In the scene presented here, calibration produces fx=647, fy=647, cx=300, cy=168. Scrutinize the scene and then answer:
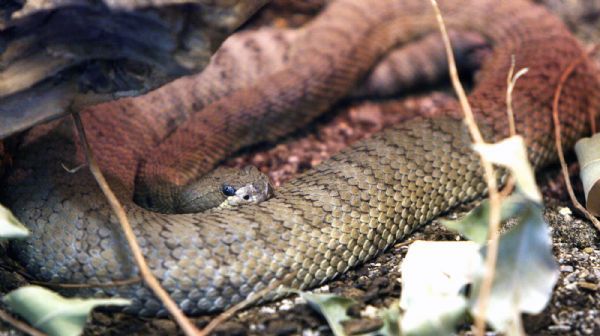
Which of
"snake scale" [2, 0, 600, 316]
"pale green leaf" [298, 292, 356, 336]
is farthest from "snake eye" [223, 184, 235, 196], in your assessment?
"pale green leaf" [298, 292, 356, 336]

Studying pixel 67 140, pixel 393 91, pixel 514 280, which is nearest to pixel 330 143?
pixel 393 91

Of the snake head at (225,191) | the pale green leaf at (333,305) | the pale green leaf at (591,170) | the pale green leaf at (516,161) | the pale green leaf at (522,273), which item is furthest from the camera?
the snake head at (225,191)

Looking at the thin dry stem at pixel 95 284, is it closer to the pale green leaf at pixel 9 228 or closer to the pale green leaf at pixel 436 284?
the pale green leaf at pixel 9 228

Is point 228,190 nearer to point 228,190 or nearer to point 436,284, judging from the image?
point 228,190

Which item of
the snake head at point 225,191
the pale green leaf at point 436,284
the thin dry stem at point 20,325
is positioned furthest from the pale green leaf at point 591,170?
the thin dry stem at point 20,325

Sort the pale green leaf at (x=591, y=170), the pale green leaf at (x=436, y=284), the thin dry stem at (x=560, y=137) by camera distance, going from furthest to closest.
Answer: the thin dry stem at (x=560, y=137) < the pale green leaf at (x=591, y=170) < the pale green leaf at (x=436, y=284)

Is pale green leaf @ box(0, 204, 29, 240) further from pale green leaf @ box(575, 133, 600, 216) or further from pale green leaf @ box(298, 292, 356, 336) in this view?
pale green leaf @ box(575, 133, 600, 216)

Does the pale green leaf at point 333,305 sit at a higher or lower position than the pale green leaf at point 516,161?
lower
